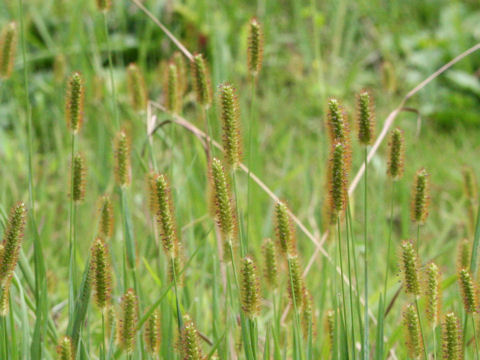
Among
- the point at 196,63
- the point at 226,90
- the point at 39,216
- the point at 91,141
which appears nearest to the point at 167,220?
the point at 226,90

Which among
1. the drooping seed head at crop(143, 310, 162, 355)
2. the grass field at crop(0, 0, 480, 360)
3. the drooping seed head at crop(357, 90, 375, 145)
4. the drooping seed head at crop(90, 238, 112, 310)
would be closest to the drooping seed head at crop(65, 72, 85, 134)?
the grass field at crop(0, 0, 480, 360)

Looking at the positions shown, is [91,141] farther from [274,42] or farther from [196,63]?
[196,63]

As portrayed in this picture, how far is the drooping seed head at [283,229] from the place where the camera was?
3.91ft

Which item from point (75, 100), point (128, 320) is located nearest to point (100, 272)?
point (128, 320)

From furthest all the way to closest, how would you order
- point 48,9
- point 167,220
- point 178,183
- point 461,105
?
point 48,9
point 461,105
point 178,183
point 167,220

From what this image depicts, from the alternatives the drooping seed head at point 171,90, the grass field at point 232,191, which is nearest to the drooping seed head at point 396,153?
the grass field at point 232,191

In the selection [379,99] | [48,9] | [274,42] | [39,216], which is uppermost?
[48,9]

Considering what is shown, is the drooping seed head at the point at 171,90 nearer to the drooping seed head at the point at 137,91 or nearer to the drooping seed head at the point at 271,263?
the drooping seed head at the point at 137,91

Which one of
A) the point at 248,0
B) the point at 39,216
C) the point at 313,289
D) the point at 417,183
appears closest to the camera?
the point at 417,183

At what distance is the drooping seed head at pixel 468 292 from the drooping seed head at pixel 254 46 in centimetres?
57

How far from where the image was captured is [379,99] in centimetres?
460

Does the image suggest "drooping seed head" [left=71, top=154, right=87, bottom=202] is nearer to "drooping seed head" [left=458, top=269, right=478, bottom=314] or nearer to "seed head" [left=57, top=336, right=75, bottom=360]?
"seed head" [left=57, top=336, right=75, bottom=360]

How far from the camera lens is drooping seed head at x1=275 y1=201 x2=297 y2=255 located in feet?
3.91

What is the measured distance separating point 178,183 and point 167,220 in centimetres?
167
